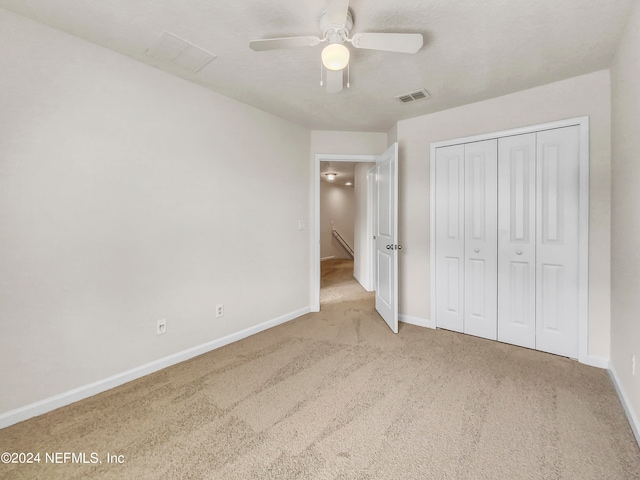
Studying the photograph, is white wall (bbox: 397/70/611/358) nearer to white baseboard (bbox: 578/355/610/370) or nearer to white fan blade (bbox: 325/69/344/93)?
white baseboard (bbox: 578/355/610/370)

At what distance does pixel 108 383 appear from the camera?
1.99 m

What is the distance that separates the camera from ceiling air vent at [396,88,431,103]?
2.58m

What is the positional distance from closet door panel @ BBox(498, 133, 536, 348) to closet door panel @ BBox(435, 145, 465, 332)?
14.0 inches

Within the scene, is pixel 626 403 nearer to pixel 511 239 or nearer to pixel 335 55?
pixel 511 239

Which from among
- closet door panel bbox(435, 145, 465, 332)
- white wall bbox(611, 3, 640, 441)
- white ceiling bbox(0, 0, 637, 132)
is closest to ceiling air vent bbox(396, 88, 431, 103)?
white ceiling bbox(0, 0, 637, 132)

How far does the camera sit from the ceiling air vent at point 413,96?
2582mm

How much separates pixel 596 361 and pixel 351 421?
2.20 m

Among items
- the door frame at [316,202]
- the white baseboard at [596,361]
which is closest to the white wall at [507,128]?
the white baseboard at [596,361]

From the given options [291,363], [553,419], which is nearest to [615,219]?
[553,419]

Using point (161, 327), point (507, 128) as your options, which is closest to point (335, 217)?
point (507, 128)

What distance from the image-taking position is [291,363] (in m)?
2.36

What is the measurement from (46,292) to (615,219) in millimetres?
4019

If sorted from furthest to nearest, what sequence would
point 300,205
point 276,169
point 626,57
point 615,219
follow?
point 300,205
point 276,169
point 615,219
point 626,57

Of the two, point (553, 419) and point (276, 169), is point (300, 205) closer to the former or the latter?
point (276, 169)
